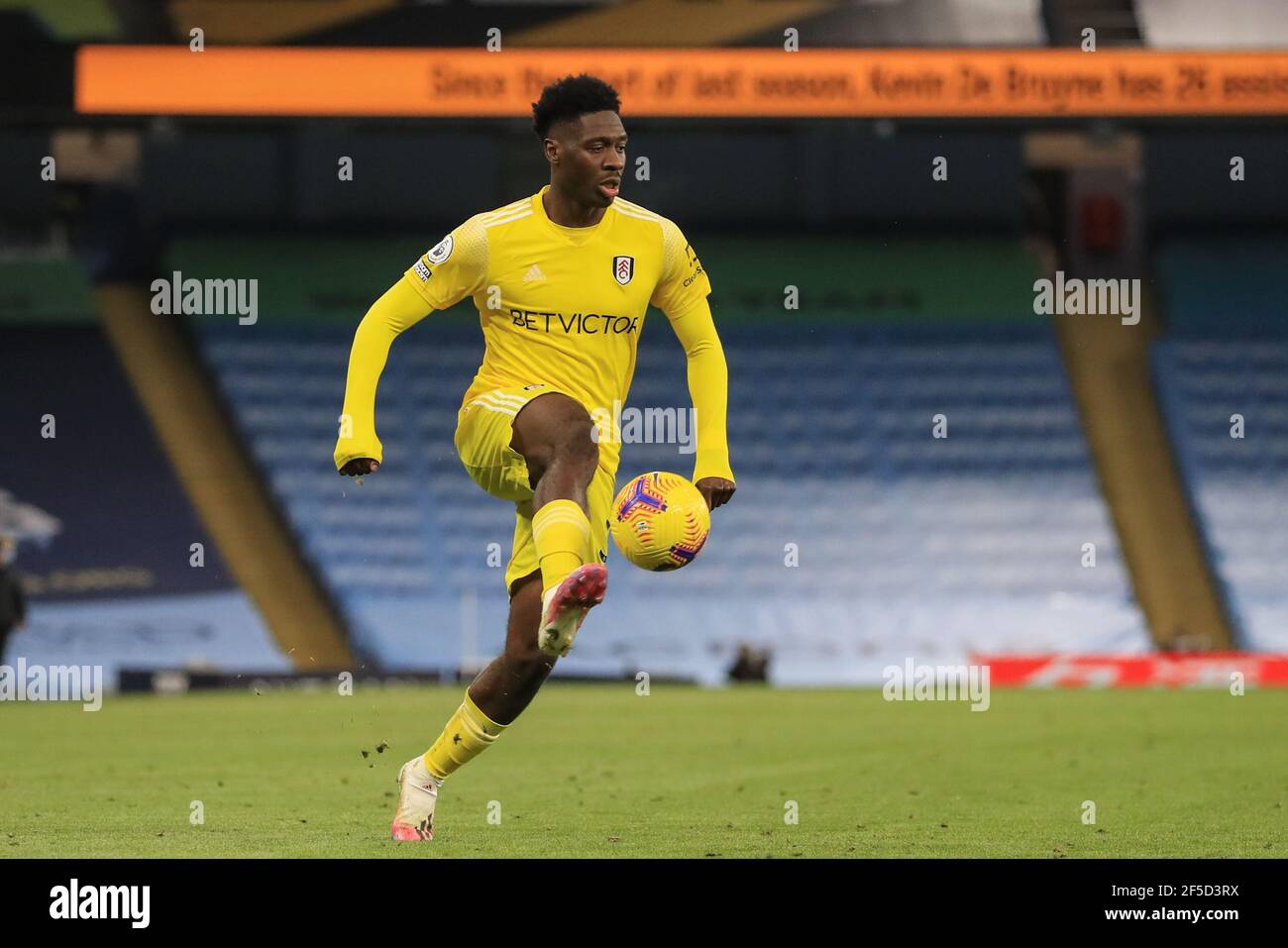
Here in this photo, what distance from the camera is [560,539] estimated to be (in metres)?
6.69

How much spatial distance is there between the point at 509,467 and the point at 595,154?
47.2 inches

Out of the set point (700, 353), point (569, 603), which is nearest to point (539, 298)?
point (700, 353)

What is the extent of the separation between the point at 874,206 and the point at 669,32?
23.5 feet

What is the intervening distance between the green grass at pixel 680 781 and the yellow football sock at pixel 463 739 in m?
0.30

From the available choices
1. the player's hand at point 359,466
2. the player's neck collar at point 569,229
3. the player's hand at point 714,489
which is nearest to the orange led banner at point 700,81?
the player's neck collar at point 569,229

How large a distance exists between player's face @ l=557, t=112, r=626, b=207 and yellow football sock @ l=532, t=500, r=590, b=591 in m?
1.20

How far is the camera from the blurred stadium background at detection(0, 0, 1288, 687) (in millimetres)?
25484

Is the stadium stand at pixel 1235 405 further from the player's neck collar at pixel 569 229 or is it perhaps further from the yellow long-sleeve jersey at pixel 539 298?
the player's neck collar at pixel 569 229

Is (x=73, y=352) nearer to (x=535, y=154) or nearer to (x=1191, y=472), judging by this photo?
(x=535, y=154)

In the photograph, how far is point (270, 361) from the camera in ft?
94.3

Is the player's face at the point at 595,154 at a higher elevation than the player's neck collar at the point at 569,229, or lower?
higher

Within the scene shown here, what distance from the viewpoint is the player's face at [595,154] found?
279 inches

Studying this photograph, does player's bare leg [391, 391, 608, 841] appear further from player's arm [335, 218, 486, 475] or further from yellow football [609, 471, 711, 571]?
player's arm [335, 218, 486, 475]

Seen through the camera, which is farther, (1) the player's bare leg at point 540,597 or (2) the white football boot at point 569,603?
(1) the player's bare leg at point 540,597
